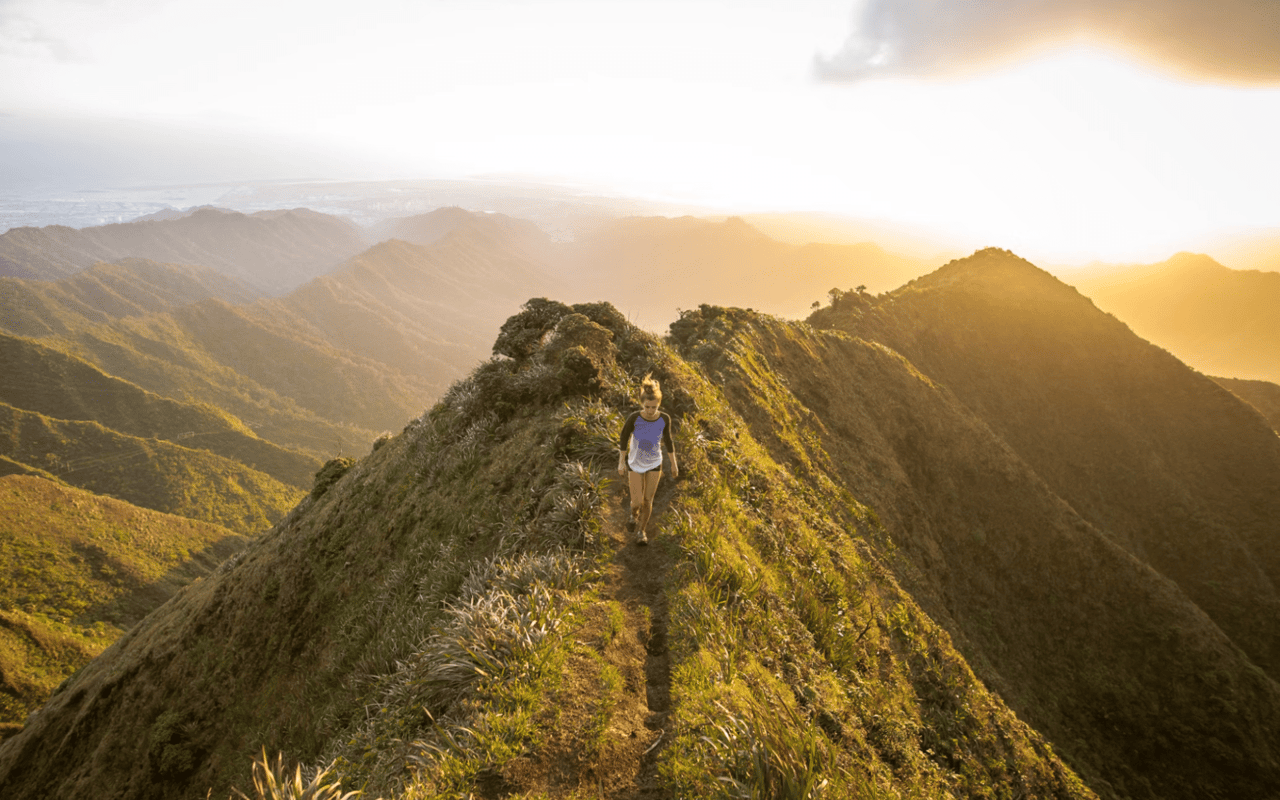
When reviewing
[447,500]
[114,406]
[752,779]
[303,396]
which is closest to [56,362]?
[114,406]

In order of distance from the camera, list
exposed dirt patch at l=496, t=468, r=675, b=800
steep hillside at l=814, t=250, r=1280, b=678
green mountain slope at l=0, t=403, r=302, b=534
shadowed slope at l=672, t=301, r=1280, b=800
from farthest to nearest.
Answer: green mountain slope at l=0, t=403, r=302, b=534, steep hillside at l=814, t=250, r=1280, b=678, shadowed slope at l=672, t=301, r=1280, b=800, exposed dirt patch at l=496, t=468, r=675, b=800

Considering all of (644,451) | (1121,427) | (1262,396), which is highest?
(644,451)

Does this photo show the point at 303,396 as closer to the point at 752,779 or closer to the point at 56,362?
the point at 56,362

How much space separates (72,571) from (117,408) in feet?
298

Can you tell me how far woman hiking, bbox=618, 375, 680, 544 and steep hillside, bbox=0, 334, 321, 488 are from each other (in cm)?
13392

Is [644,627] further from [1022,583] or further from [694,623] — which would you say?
[1022,583]

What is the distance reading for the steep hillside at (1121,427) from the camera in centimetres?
3003

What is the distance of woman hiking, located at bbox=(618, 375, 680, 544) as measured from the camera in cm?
752

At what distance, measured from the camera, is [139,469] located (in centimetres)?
9556

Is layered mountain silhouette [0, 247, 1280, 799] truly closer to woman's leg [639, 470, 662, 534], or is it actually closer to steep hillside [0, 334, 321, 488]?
woman's leg [639, 470, 662, 534]

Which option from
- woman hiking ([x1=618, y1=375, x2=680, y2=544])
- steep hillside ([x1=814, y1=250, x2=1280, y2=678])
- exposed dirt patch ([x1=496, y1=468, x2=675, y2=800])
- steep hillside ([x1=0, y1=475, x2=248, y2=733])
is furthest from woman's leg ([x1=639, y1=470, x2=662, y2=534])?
steep hillside ([x1=0, y1=475, x2=248, y2=733])

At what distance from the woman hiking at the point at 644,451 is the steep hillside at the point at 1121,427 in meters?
31.1

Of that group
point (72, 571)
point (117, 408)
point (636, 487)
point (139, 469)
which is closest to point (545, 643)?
point (636, 487)

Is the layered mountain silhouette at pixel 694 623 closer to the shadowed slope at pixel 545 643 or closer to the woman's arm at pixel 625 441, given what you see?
the shadowed slope at pixel 545 643
